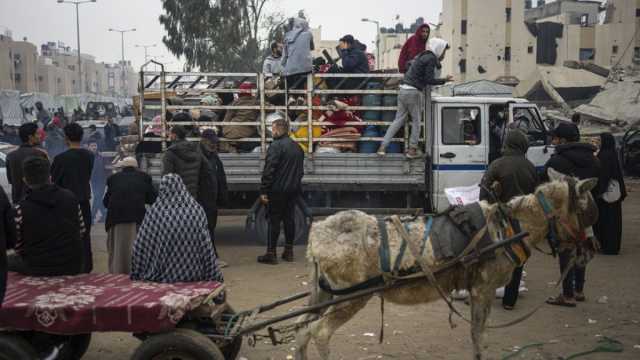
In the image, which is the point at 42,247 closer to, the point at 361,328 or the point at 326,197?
the point at 361,328

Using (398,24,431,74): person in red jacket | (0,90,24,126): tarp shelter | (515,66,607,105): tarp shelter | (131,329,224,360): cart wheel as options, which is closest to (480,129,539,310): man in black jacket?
(131,329,224,360): cart wheel

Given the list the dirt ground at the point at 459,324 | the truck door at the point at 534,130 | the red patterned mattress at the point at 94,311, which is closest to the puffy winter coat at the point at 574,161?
the dirt ground at the point at 459,324

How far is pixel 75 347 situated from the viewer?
546cm

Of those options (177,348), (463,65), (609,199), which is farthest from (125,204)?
(463,65)

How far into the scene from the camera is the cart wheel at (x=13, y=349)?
4.41 meters

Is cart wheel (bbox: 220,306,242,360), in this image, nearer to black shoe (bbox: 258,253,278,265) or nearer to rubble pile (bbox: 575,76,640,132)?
black shoe (bbox: 258,253,278,265)

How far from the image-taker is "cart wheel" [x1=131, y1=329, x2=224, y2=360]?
444cm

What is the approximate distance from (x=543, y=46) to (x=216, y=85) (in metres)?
52.1

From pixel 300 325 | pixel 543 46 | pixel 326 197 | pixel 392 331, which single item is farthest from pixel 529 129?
pixel 543 46

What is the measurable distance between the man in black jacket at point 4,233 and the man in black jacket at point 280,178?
16.3 feet

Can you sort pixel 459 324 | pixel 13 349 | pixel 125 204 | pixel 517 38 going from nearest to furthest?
pixel 13 349
pixel 459 324
pixel 125 204
pixel 517 38

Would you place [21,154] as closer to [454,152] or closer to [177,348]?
[177,348]

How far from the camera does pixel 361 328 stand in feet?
21.6

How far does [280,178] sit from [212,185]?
1090mm
